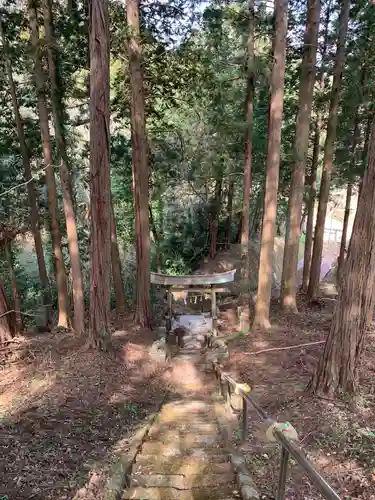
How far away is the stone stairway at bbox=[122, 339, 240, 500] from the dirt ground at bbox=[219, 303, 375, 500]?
38 centimetres

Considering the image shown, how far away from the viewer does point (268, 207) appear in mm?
10312

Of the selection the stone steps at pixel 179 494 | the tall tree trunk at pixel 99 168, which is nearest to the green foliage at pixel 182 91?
the tall tree trunk at pixel 99 168

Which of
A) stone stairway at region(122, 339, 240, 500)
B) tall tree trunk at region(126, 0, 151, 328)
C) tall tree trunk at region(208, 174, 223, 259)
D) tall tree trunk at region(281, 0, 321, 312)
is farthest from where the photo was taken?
tall tree trunk at region(208, 174, 223, 259)

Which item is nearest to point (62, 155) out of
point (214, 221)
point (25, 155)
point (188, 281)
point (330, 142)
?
point (25, 155)

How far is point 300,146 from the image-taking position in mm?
11125

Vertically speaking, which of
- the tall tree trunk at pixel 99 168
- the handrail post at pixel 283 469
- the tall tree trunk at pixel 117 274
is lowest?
the tall tree trunk at pixel 117 274

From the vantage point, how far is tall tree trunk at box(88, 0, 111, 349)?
684cm

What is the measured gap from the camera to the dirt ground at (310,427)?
374cm

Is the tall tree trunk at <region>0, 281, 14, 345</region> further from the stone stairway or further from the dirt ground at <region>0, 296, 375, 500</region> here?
the stone stairway

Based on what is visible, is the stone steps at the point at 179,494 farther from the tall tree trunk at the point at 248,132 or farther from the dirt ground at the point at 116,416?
the tall tree trunk at the point at 248,132

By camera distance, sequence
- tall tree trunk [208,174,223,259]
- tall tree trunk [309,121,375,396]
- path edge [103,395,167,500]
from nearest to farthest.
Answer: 1. path edge [103,395,167,500]
2. tall tree trunk [309,121,375,396]
3. tall tree trunk [208,174,223,259]

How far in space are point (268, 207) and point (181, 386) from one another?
17.6 feet

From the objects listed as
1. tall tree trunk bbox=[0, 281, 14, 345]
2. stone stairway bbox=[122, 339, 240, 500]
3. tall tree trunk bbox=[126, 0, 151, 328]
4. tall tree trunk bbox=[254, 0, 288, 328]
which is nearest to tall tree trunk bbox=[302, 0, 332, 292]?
tall tree trunk bbox=[254, 0, 288, 328]

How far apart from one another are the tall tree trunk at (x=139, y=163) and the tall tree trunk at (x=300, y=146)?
461 centimetres
